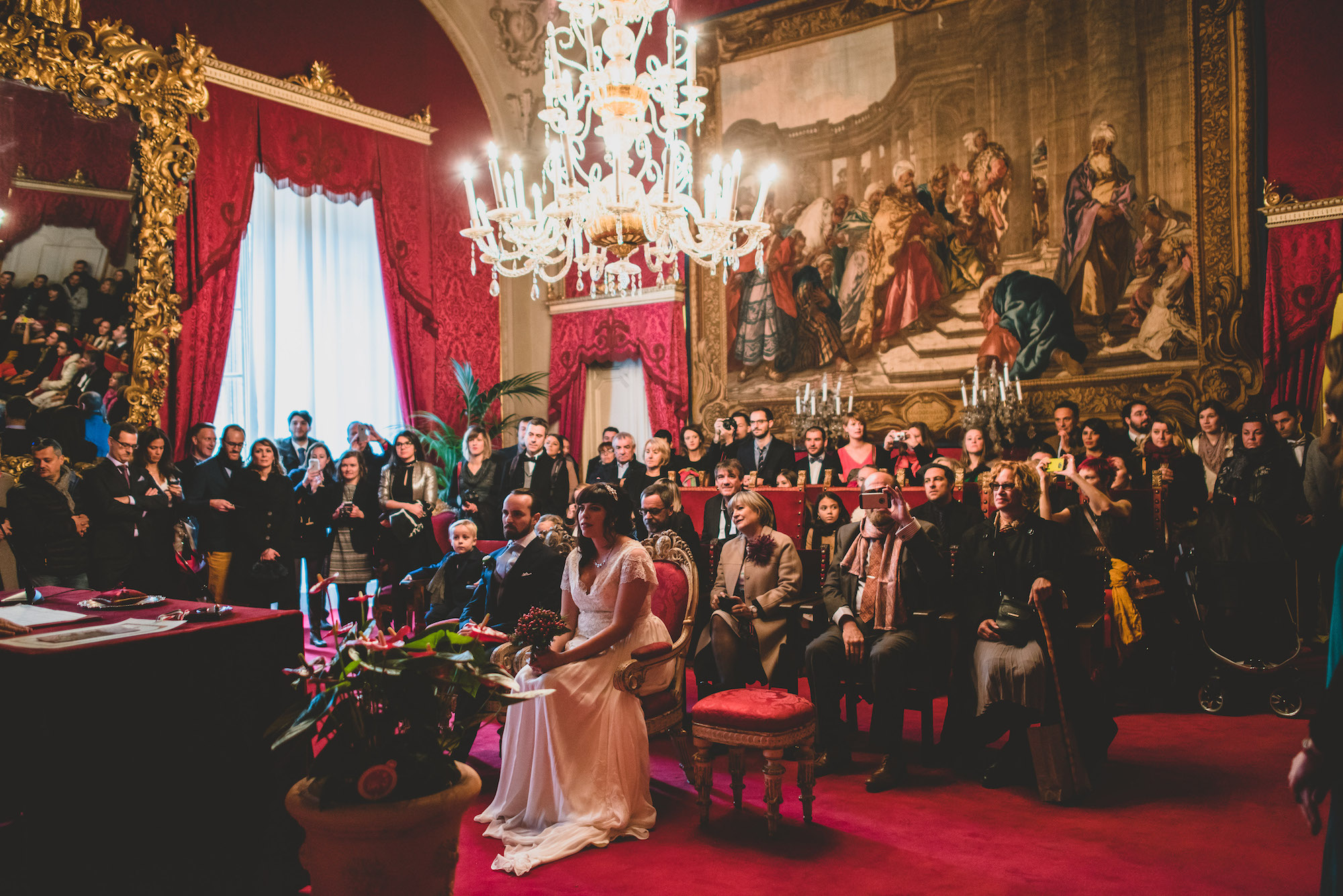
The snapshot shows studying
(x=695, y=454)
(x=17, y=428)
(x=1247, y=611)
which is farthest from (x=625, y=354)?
(x=1247, y=611)

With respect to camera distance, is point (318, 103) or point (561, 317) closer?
point (318, 103)

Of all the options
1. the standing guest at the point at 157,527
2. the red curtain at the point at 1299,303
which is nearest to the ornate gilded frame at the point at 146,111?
the standing guest at the point at 157,527

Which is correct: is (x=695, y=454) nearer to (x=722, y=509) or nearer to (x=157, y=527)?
(x=722, y=509)

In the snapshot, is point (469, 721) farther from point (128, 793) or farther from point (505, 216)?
point (505, 216)

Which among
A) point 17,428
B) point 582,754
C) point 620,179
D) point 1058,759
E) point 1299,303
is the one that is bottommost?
point 1058,759

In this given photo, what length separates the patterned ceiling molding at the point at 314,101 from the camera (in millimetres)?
8484

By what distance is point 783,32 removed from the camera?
9922 mm

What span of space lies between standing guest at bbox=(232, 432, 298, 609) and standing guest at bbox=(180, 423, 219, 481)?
0.52 m

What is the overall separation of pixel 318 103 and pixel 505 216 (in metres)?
4.99

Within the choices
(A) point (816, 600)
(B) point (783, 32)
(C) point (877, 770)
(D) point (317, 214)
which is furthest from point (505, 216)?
(B) point (783, 32)

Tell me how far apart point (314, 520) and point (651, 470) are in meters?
2.78

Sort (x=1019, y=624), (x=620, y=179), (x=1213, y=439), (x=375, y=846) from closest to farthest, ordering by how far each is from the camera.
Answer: (x=375, y=846) → (x=1019, y=624) → (x=620, y=179) → (x=1213, y=439)

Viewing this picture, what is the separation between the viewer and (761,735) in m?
3.79

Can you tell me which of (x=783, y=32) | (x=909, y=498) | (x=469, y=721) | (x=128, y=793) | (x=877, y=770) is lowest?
(x=877, y=770)
